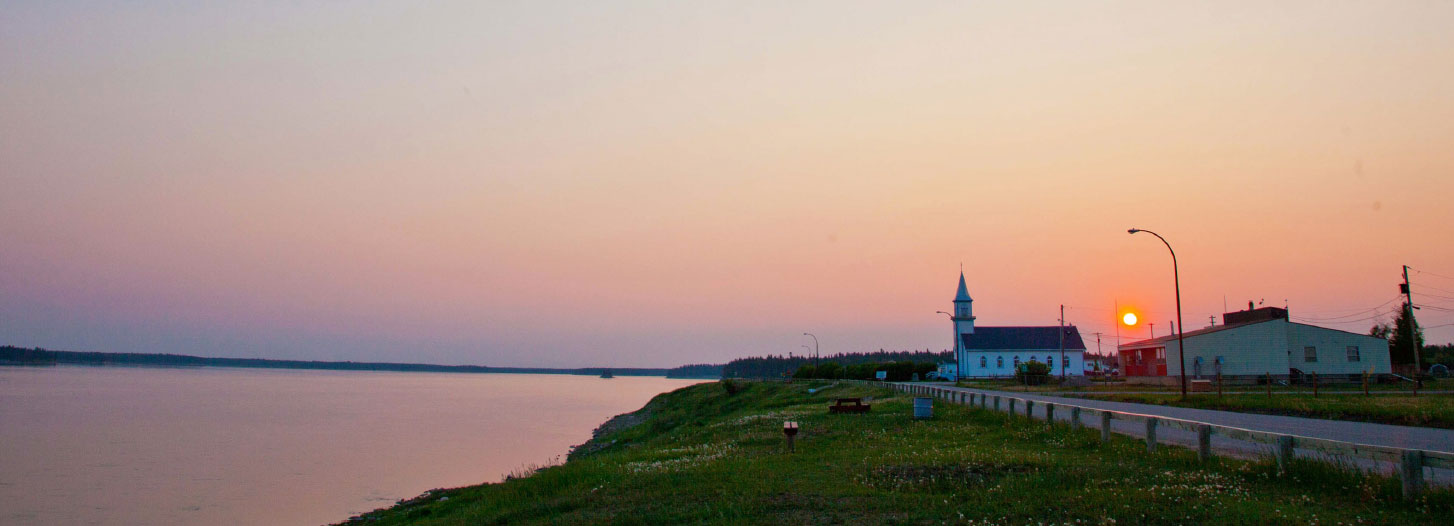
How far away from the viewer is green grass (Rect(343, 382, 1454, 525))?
37.8 ft

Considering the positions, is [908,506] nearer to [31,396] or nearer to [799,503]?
[799,503]

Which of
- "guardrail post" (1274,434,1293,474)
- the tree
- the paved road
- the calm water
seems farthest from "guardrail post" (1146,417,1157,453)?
the tree

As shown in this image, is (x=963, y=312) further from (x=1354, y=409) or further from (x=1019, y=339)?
(x=1354, y=409)

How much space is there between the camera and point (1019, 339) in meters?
110

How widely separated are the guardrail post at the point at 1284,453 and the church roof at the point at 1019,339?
9702cm

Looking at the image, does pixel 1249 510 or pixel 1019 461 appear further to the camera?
pixel 1019 461

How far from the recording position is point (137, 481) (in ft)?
117

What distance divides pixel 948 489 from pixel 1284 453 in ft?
15.7

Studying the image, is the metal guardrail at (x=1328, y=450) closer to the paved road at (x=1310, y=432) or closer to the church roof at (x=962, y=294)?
the paved road at (x=1310, y=432)

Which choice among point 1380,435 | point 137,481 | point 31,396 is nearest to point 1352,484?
point 1380,435

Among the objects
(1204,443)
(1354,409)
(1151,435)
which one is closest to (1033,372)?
(1354,409)

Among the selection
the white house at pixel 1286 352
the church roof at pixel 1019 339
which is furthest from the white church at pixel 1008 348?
the white house at pixel 1286 352

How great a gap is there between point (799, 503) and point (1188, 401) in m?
29.1

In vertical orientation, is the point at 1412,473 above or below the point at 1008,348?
below
